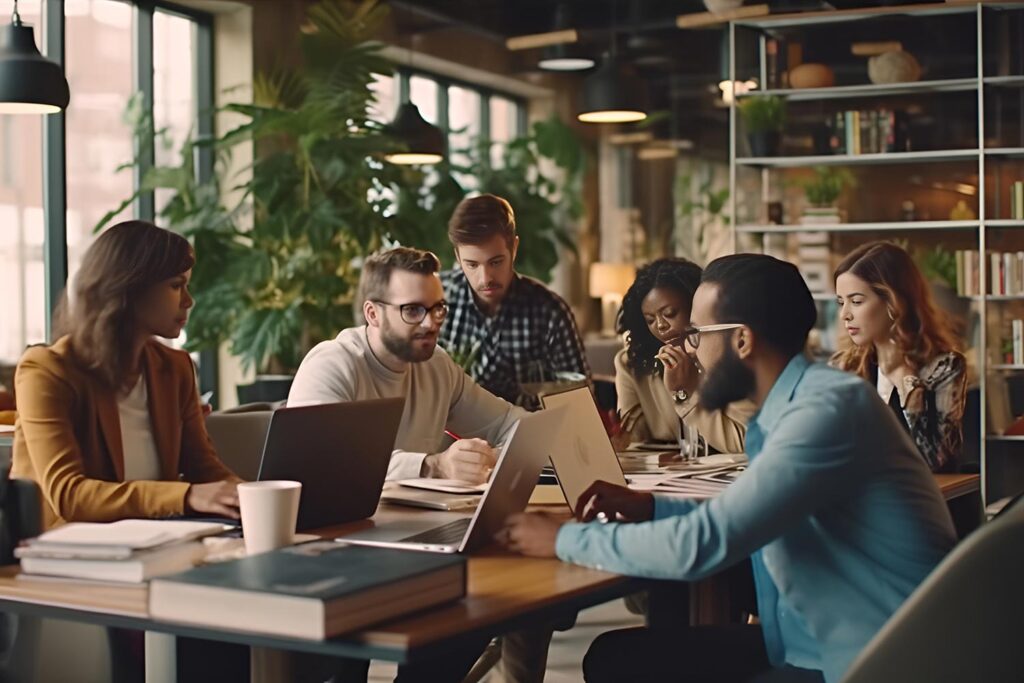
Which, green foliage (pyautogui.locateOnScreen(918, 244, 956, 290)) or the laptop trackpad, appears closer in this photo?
the laptop trackpad

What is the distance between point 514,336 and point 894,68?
3926mm

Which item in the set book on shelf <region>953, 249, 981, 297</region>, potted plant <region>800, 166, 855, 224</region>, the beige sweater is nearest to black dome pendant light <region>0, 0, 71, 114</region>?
the beige sweater

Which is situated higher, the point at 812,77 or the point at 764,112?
the point at 812,77

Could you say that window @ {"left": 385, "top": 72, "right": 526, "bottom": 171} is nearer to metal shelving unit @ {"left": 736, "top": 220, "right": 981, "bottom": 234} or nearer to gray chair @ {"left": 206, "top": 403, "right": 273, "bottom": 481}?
metal shelving unit @ {"left": 736, "top": 220, "right": 981, "bottom": 234}

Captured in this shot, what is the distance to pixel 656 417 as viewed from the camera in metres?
3.68

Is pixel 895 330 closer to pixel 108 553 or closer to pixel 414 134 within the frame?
pixel 108 553

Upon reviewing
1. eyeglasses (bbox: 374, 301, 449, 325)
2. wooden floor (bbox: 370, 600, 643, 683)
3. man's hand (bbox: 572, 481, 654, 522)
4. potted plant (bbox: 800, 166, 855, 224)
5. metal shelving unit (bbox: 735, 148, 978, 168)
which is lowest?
wooden floor (bbox: 370, 600, 643, 683)

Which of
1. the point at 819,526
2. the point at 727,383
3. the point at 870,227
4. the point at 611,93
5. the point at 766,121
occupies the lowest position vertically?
the point at 819,526

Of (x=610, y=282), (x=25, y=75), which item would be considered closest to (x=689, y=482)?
(x=25, y=75)

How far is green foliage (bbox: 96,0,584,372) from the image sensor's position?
6750mm

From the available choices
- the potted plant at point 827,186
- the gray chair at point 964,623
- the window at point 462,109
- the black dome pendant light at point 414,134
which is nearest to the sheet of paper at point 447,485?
the gray chair at point 964,623

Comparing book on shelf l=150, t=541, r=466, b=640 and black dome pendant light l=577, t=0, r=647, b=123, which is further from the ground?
black dome pendant light l=577, t=0, r=647, b=123

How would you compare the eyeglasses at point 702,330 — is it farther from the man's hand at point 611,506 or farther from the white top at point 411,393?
the white top at point 411,393

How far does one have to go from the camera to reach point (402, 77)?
959 centimetres
